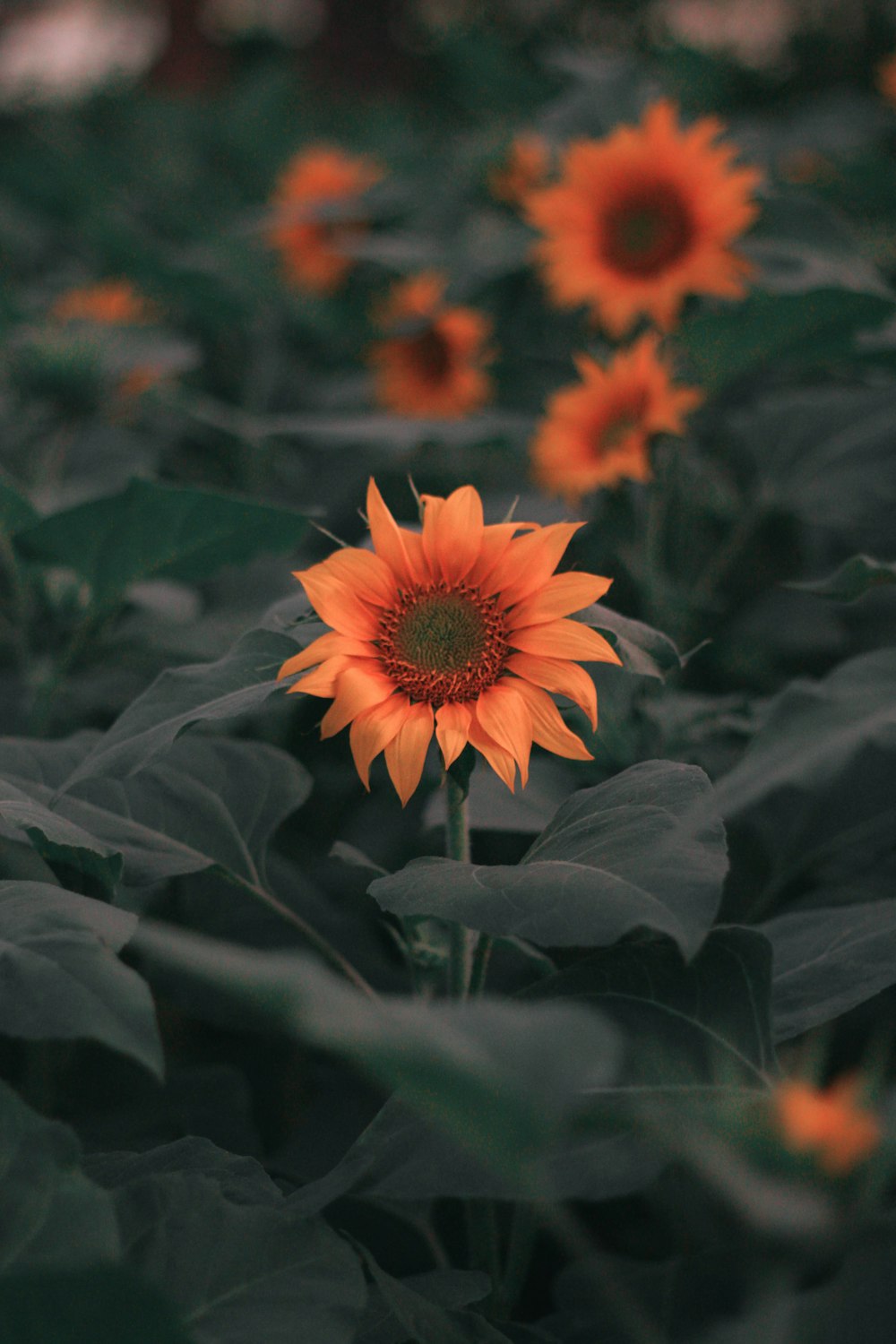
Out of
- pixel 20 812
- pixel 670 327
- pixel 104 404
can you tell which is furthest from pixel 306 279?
pixel 20 812

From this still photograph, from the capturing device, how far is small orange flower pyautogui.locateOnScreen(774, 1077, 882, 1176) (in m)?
0.30

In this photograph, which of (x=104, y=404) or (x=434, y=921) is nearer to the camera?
(x=434, y=921)

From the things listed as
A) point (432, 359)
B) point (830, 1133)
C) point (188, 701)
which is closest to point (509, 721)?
point (188, 701)

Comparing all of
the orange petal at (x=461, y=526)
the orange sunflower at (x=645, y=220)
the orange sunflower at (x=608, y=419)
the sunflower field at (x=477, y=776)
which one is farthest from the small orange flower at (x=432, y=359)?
the orange petal at (x=461, y=526)

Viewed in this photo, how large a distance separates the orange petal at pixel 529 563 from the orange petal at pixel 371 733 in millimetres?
89

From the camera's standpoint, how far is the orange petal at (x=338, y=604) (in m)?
0.54

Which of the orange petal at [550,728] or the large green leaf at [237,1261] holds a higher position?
the orange petal at [550,728]

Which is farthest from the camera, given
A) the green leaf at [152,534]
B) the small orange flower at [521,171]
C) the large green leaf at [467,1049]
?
the small orange flower at [521,171]

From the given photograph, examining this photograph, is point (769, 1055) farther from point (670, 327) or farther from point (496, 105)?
point (496, 105)

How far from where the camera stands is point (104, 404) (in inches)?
49.9

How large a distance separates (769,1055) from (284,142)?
251 centimetres

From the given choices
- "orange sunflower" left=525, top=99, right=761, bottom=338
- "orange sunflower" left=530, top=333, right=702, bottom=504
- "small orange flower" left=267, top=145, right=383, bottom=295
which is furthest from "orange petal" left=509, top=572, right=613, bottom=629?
"small orange flower" left=267, top=145, right=383, bottom=295

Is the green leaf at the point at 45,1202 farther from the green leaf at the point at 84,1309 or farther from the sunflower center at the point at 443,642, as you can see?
the sunflower center at the point at 443,642

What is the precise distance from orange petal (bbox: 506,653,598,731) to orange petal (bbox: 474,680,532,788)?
→ 0.05ft
